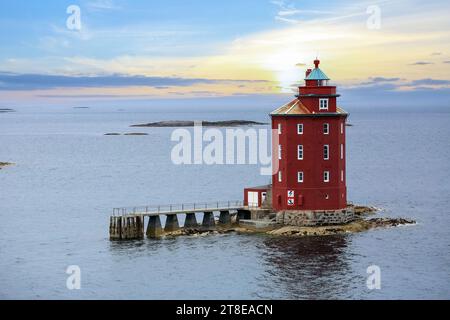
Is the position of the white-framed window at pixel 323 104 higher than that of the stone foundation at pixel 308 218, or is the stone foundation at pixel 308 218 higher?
the white-framed window at pixel 323 104

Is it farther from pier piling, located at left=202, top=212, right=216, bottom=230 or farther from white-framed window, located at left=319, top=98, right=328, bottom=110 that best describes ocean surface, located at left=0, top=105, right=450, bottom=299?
white-framed window, located at left=319, top=98, right=328, bottom=110

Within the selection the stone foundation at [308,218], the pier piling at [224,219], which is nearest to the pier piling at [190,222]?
the pier piling at [224,219]

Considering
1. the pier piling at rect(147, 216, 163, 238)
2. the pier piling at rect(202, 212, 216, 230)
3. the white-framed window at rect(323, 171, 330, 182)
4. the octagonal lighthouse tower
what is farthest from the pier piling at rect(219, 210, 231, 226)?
the white-framed window at rect(323, 171, 330, 182)

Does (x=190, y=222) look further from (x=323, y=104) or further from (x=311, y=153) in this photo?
(x=323, y=104)

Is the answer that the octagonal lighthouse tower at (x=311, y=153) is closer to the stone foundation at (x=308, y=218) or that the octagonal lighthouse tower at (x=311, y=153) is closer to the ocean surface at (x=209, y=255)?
the stone foundation at (x=308, y=218)

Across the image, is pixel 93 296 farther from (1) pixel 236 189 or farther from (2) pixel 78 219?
(1) pixel 236 189

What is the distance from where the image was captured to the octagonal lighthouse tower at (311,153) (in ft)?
213

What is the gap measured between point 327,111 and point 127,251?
17505 mm

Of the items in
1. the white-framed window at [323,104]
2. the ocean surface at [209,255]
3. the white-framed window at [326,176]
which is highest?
the white-framed window at [323,104]

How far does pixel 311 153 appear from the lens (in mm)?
65000

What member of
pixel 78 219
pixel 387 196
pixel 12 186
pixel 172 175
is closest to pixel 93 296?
pixel 78 219

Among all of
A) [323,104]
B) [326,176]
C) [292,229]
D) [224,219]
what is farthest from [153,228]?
[323,104]

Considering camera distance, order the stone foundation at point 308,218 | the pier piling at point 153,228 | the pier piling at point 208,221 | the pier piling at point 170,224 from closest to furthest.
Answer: the pier piling at point 153,228 < the stone foundation at point 308,218 < the pier piling at point 170,224 < the pier piling at point 208,221
